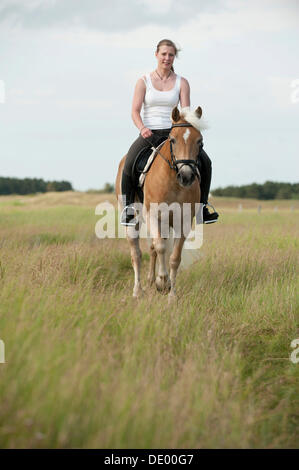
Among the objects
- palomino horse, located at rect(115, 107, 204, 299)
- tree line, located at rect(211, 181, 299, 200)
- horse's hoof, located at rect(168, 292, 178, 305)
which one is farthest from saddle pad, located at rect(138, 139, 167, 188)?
tree line, located at rect(211, 181, 299, 200)

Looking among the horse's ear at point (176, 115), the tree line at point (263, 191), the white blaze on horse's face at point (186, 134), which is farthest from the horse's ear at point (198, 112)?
the tree line at point (263, 191)

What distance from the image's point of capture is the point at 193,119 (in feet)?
20.6

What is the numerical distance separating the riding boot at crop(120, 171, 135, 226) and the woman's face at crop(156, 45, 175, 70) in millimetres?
1816

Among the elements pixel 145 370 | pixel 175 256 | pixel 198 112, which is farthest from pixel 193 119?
pixel 145 370

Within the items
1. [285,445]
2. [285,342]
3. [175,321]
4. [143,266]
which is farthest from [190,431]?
[143,266]

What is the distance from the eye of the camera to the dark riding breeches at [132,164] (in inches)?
290

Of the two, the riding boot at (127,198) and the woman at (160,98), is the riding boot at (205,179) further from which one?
the riding boot at (127,198)

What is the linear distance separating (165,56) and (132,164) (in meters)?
1.70

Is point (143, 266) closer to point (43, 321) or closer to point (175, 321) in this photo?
point (175, 321)

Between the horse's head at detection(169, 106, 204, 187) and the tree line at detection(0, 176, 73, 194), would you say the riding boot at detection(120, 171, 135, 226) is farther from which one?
the tree line at detection(0, 176, 73, 194)

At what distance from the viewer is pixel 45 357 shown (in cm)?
337

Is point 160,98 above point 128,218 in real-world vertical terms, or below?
above

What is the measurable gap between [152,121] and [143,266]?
4223mm

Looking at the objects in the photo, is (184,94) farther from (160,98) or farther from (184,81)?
(160,98)
